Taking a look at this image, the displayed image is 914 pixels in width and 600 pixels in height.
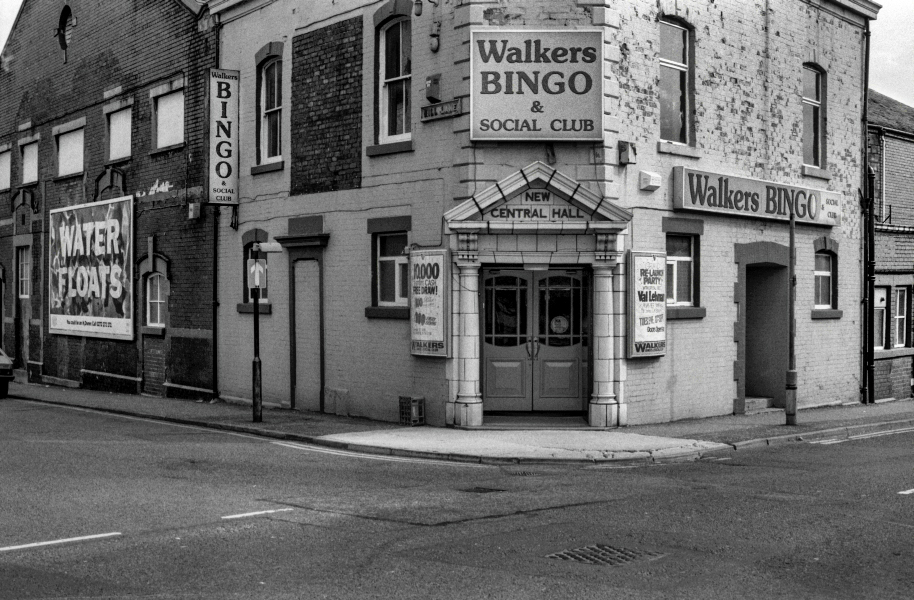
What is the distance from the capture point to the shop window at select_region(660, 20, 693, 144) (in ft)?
58.7

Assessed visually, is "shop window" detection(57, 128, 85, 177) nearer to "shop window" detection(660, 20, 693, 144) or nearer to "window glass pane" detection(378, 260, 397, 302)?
"window glass pane" detection(378, 260, 397, 302)

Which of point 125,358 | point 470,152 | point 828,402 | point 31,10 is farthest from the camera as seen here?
point 31,10

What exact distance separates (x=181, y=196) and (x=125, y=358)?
4.94 m

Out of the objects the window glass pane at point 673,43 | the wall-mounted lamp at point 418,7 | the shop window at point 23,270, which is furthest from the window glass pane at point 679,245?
the shop window at point 23,270

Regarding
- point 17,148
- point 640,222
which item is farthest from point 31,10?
point 640,222

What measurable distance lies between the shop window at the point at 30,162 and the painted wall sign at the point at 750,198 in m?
21.1

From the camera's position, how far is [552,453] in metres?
13.8

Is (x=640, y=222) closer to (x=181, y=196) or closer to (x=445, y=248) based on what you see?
(x=445, y=248)

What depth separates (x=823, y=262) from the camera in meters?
22.0

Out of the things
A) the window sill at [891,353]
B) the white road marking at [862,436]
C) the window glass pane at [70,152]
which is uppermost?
the window glass pane at [70,152]

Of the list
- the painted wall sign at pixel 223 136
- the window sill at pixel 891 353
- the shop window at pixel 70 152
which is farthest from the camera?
the shop window at pixel 70 152

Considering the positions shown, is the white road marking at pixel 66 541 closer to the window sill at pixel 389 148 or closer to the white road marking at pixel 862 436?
the window sill at pixel 389 148

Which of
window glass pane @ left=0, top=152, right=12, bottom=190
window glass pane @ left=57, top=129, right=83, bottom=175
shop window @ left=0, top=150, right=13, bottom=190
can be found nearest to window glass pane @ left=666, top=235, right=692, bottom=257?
window glass pane @ left=57, top=129, right=83, bottom=175

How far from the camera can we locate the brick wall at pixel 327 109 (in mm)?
18531
